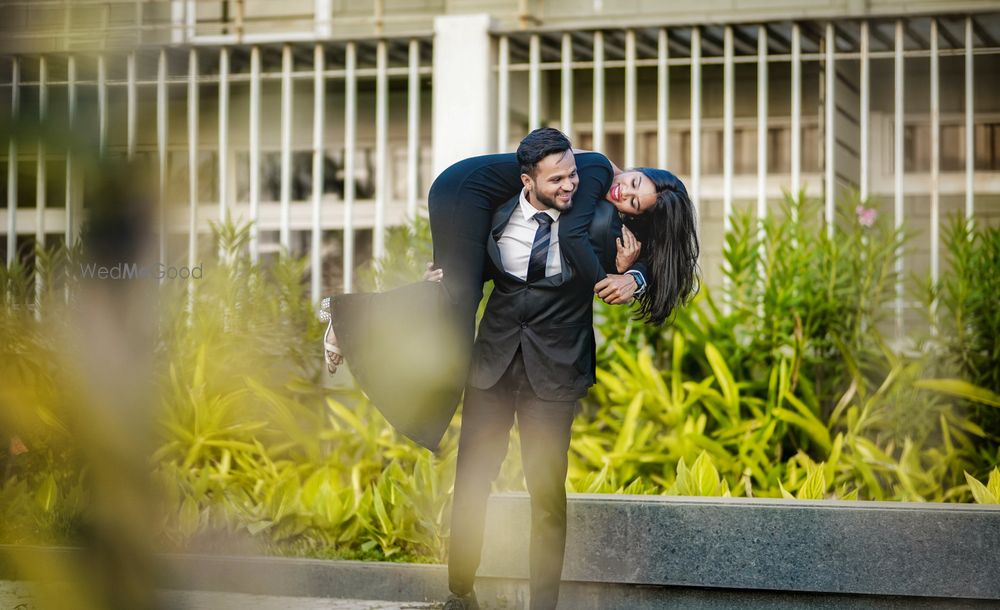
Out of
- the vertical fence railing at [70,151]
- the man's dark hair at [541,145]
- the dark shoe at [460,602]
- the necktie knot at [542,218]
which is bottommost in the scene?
the dark shoe at [460,602]

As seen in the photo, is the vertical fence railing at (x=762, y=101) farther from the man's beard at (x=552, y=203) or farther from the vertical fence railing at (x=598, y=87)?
the man's beard at (x=552, y=203)

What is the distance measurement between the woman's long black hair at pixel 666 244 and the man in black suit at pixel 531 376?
100 millimetres

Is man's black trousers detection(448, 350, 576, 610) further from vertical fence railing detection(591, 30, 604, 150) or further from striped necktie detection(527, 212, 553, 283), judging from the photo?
vertical fence railing detection(591, 30, 604, 150)

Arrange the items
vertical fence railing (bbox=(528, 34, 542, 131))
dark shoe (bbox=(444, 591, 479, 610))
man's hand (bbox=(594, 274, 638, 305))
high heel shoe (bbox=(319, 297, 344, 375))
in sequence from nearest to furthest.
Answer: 1. high heel shoe (bbox=(319, 297, 344, 375))
2. man's hand (bbox=(594, 274, 638, 305))
3. dark shoe (bbox=(444, 591, 479, 610))
4. vertical fence railing (bbox=(528, 34, 542, 131))

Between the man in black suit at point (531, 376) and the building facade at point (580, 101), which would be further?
the building facade at point (580, 101)

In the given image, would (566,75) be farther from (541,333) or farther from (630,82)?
(541,333)

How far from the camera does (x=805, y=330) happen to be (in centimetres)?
527

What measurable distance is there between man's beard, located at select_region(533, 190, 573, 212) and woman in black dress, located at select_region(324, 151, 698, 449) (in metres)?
0.03

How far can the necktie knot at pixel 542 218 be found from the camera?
3211 mm

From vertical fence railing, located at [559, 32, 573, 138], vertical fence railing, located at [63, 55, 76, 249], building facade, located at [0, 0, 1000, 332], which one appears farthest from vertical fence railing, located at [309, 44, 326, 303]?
vertical fence railing, located at [63, 55, 76, 249]

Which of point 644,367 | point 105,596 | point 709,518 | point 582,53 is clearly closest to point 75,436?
point 105,596

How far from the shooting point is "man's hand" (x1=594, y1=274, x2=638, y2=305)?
3.19m

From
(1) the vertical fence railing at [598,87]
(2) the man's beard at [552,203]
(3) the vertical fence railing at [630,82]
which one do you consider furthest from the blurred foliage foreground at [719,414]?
(2) the man's beard at [552,203]

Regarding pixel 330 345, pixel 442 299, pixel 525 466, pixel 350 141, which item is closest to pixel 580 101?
pixel 350 141
